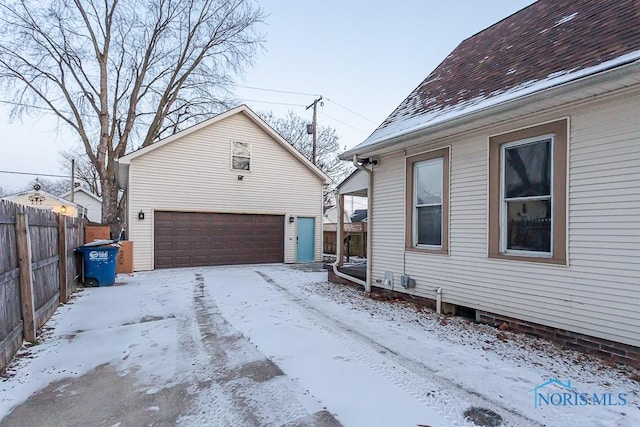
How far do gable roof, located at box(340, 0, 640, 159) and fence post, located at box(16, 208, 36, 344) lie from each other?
214 inches

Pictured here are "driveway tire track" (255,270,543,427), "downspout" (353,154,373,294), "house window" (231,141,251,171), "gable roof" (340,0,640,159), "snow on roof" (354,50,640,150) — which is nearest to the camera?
"driveway tire track" (255,270,543,427)

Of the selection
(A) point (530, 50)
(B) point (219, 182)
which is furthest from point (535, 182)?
(B) point (219, 182)

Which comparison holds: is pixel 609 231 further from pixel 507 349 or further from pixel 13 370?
pixel 13 370

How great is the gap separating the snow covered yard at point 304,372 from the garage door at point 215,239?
5819 mm

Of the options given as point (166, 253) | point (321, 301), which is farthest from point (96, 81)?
point (321, 301)

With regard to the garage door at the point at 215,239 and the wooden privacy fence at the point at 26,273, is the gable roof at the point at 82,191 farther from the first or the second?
the wooden privacy fence at the point at 26,273

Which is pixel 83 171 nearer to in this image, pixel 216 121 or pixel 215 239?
pixel 216 121

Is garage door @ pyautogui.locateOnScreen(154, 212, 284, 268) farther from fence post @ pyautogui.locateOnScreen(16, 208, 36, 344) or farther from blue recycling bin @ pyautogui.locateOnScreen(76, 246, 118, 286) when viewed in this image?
fence post @ pyautogui.locateOnScreen(16, 208, 36, 344)

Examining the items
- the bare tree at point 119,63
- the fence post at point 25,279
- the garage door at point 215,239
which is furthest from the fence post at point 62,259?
the bare tree at point 119,63

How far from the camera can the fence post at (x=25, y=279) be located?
4.09 meters

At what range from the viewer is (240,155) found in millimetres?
13211

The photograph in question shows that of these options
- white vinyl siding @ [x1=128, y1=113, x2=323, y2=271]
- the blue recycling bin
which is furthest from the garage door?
the blue recycling bin

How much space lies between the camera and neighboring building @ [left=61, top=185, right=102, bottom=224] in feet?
105

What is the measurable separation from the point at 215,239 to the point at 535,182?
412 inches
